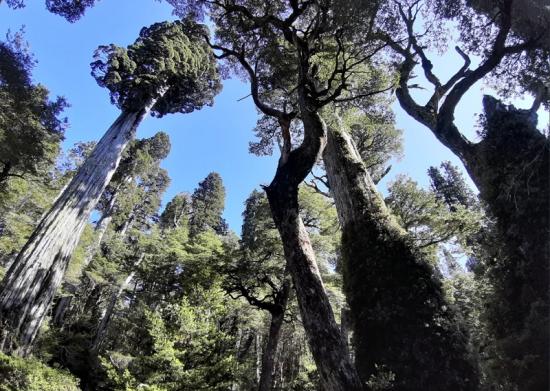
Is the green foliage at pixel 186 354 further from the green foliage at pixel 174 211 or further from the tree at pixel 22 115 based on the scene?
the green foliage at pixel 174 211

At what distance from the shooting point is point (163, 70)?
11086mm

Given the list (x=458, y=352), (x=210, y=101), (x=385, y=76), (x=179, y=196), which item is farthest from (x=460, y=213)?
(x=179, y=196)

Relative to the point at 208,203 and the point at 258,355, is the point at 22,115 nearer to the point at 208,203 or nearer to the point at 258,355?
the point at 258,355

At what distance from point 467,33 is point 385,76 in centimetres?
271

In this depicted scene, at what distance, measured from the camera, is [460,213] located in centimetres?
1070

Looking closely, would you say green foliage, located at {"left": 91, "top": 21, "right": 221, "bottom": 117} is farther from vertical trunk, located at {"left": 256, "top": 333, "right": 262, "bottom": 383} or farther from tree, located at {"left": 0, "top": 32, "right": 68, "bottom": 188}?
vertical trunk, located at {"left": 256, "top": 333, "right": 262, "bottom": 383}

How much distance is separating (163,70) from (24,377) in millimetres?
9042

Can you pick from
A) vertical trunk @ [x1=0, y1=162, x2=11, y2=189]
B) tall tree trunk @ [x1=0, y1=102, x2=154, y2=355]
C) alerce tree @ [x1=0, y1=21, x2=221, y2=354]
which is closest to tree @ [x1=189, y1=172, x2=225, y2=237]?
vertical trunk @ [x1=0, y1=162, x2=11, y2=189]

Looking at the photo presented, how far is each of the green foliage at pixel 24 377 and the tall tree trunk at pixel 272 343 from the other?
6556 mm

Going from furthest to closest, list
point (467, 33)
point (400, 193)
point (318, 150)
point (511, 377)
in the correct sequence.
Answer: point (400, 193), point (467, 33), point (318, 150), point (511, 377)

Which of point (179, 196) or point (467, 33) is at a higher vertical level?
point (179, 196)

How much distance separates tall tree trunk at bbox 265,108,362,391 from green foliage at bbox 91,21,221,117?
5558mm

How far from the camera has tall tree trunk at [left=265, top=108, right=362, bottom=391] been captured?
4035mm

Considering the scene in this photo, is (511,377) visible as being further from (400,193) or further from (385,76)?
(400,193)
